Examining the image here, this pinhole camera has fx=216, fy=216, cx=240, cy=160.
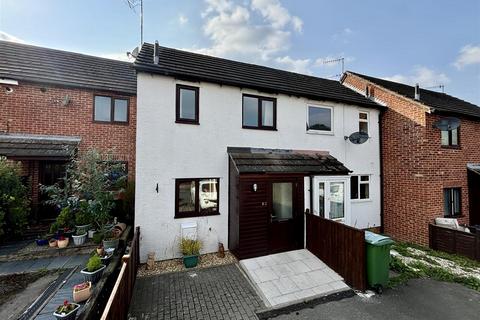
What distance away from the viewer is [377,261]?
559 centimetres

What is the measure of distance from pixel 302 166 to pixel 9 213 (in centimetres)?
1037

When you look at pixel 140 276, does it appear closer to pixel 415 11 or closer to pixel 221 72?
pixel 221 72

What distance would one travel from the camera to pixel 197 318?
4.46 metres

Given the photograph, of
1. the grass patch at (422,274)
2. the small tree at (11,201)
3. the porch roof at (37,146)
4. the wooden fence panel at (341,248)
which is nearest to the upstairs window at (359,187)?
the grass patch at (422,274)

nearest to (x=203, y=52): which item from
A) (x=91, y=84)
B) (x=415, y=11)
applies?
(x=91, y=84)

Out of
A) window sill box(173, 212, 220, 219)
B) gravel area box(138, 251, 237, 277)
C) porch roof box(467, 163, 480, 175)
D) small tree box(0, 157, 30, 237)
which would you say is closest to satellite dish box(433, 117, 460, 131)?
porch roof box(467, 163, 480, 175)

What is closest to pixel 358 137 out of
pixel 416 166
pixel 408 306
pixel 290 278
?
pixel 416 166

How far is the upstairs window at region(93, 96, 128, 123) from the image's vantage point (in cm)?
1009

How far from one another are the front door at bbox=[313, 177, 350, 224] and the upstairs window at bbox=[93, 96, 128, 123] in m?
9.27

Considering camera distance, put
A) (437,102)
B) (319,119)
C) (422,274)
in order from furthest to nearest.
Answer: (437,102) → (319,119) → (422,274)

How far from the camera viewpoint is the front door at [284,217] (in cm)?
728

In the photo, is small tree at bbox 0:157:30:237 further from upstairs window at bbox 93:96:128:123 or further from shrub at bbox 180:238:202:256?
shrub at bbox 180:238:202:256

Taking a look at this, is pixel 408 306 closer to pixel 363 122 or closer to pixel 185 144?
pixel 185 144

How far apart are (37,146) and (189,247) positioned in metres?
7.38
